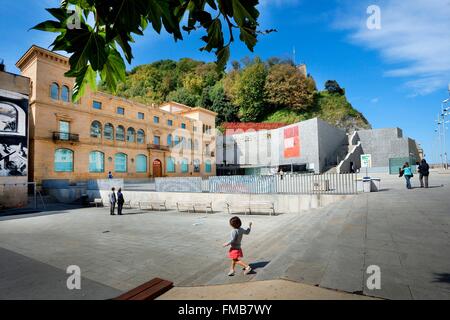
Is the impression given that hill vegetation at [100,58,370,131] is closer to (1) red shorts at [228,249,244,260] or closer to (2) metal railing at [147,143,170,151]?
(2) metal railing at [147,143,170,151]

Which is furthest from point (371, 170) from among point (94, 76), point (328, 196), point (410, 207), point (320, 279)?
point (94, 76)

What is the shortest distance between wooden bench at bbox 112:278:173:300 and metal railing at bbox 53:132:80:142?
2896cm

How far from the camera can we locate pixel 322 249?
554 centimetres

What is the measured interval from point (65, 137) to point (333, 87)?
63.2 m

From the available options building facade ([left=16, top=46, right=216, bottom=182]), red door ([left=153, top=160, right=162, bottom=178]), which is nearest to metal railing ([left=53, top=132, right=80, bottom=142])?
building facade ([left=16, top=46, right=216, bottom=182])

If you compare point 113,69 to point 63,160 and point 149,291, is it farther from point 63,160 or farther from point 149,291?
point 63,160

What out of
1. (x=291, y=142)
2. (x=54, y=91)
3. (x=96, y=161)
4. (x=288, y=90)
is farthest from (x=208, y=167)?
(x=54, y=91)

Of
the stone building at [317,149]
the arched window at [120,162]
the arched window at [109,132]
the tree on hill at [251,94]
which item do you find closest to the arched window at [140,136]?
the arched window at [120,162]

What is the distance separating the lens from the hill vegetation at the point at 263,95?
5844 centimetres

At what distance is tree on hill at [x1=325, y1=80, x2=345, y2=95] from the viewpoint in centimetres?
6646

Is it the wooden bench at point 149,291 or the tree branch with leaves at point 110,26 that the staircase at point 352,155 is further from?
the tree branch with leaves at point 110,26

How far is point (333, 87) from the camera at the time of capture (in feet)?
219

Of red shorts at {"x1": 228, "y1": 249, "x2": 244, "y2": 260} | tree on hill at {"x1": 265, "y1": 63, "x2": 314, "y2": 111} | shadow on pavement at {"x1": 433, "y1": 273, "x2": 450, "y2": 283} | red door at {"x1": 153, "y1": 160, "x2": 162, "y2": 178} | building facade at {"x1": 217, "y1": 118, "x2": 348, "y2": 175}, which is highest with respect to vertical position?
tree on hill at {"x1": 265, "y1": 63, "x2": 314, "y2": 111}
